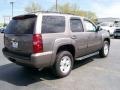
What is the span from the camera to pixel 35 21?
5.44 meters

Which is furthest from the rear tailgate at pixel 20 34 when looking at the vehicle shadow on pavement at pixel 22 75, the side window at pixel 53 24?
the vehicle shadow on pavement at pixel 22 75

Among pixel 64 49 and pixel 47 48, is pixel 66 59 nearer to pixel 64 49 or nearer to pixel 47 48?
pixel 64 49

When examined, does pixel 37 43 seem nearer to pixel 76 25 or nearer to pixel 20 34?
pixel 20 34

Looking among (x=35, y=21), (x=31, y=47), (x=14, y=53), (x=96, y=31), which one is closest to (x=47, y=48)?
(x=31, y=47)

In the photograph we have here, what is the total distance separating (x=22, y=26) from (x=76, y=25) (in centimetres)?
196

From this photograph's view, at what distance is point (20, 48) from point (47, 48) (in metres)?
0.81

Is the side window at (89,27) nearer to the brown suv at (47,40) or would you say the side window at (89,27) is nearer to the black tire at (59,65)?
the brown suv at (47,40)

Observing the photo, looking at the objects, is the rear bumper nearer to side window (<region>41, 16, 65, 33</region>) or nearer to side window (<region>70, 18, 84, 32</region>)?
side window (<region>41, 16, 65, 33</region>)

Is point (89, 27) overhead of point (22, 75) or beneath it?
overhead

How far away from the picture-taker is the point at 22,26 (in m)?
5.83

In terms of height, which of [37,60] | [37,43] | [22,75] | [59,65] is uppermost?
[37,43]

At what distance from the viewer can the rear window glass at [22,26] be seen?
5486 millimetres

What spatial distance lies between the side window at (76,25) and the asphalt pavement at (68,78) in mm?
1410

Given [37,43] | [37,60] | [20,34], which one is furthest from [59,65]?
[20,34]
